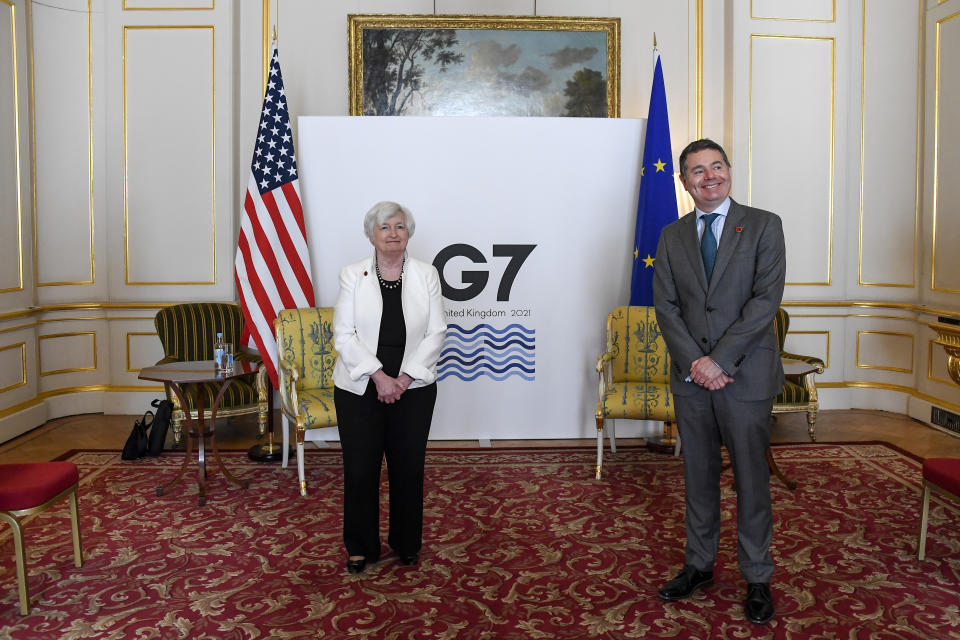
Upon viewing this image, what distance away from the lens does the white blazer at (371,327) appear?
11.1 ft

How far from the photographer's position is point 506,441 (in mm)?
5926

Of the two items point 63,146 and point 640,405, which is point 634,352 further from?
point 63,146

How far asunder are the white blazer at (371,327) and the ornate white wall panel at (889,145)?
16.8 feet

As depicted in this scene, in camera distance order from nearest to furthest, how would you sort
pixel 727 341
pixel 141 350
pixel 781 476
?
pixel 727 341 → pixel 781 476 → pixel 141 350

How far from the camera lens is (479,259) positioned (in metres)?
5.73

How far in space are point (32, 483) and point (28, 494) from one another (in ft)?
0.24

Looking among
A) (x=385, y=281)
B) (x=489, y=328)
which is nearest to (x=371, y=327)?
(x=385, y=281)

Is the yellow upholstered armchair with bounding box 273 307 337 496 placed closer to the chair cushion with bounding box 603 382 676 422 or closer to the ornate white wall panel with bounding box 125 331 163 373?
the chair cushion with bounding box 603 382 676 422

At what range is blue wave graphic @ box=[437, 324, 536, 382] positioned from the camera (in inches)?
226

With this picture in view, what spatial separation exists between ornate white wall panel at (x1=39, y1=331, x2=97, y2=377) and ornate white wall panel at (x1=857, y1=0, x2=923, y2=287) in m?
7.00

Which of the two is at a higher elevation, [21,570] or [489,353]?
[489,353]

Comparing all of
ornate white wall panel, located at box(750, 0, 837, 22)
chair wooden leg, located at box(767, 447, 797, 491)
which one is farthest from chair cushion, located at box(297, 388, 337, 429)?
ornate white wall panel, located at box(750, 0, 837, 22)

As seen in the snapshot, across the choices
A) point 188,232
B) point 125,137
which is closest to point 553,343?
point 188,232

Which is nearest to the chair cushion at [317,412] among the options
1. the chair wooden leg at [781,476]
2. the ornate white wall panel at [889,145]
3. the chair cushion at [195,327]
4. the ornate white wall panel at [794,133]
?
the chair cushion at [195,327]
